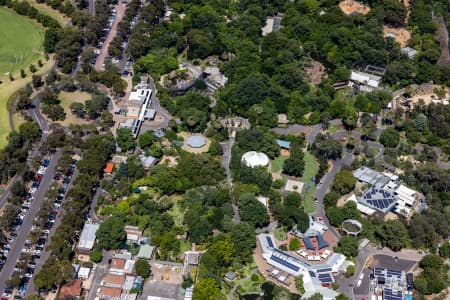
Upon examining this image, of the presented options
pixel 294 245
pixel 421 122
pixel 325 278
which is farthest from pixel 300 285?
pixel 421 122

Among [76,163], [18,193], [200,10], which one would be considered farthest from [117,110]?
[200,10]

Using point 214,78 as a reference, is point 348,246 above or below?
above

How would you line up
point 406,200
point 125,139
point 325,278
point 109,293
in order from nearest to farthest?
point 109,293, point 325,278, point 406,200, point 125,139

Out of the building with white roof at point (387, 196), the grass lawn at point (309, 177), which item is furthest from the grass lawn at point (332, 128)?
the building with white roof at point (387, 196)

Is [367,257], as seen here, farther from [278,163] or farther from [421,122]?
[421,122]

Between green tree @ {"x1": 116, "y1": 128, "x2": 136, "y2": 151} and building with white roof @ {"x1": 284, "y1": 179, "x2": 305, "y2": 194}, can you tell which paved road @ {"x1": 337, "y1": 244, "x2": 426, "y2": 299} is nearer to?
building with white roof @ {"x1": 284, "y1": 179, "x2": 305, "y2": 194}

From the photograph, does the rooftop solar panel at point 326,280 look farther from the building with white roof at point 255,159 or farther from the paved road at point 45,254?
the paved road at point 45,254

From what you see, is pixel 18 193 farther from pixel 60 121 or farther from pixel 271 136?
pixel 271 136
